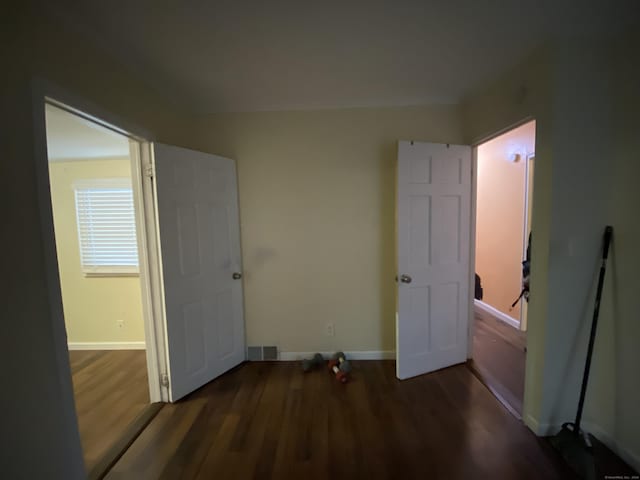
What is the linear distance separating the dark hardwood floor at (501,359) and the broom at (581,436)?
1.05ft

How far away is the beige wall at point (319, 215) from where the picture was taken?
2.45 metres

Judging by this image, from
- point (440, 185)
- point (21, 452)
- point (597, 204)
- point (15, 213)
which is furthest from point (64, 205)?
point (597, 204)

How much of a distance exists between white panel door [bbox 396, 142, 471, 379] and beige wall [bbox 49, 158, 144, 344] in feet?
9.26

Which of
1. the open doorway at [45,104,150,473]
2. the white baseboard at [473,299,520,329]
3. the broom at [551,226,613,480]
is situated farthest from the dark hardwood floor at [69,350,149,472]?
the white baseboard at [473,299,520,329]

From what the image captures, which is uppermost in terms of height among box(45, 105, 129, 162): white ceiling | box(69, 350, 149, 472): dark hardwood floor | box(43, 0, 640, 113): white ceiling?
box(43, 0, 640, 113): white ceiling

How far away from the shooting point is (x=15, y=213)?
1.09m

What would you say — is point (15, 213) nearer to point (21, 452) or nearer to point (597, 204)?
point (21, 452)

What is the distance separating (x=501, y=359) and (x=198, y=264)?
2940mm

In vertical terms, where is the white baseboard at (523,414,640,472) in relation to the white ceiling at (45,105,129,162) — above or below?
below

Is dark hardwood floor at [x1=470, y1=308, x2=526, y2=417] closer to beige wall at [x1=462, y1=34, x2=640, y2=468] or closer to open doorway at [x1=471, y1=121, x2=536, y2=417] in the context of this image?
open doorway at [x1=471, y1=121, x2=536, y2=417]

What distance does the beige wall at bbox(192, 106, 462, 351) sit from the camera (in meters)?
2.45

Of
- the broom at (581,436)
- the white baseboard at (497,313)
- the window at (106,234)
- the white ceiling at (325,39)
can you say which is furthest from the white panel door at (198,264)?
the white baseboard at (497,313)

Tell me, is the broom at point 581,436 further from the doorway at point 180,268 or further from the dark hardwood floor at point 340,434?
the doorway at point 180,268

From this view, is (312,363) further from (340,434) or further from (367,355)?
(340,434)
